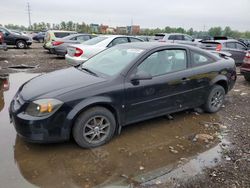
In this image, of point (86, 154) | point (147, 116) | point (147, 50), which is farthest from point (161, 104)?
point (86, 154)

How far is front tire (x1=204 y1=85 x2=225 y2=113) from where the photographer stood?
5551mm

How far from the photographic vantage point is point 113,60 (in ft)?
15.6

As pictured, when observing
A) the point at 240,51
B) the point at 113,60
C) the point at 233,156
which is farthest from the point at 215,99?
the point at 240,51

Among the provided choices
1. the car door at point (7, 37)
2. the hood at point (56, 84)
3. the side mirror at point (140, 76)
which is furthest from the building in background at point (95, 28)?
the side mirror at point (140, 76)

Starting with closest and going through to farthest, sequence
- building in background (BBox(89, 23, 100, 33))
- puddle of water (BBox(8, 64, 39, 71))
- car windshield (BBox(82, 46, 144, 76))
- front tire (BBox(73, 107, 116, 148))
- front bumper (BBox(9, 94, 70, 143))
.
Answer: front bumper (BBox(9, 94, 70, 143)) < front tire (BBox(73, 107, 116, 148)) < car windshield (BBox(82, 46, 144, 76)) < puddle of water (BBox(8, 64, 39, 71)) < building in background (BBox(89, 23, 100, 33))

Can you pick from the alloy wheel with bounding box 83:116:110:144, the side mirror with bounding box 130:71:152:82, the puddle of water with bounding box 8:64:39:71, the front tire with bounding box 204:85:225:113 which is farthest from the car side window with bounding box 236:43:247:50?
the alloy wheel with bounding box 83:116:110:144

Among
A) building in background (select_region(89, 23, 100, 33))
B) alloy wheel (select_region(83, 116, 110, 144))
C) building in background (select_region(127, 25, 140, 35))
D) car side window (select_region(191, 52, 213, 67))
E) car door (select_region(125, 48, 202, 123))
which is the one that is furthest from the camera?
building in background (select_region(89, 23, 100, 33))

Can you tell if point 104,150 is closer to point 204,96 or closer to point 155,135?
point 155,135

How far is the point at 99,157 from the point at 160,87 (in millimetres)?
1636

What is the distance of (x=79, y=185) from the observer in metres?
3.09

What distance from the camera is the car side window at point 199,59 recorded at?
5.17m

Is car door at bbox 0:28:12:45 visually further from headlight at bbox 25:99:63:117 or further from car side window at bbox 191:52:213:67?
headlight at bbox 25:99:63:117

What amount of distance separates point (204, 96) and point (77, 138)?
9.70 feet

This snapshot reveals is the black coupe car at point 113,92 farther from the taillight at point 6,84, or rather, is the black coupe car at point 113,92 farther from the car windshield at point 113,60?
the taillight at point 6,84
